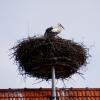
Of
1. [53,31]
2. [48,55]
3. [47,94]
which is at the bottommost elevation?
[47,94]

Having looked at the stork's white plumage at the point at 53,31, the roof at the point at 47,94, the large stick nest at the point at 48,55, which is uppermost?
the stork's white plumage at the point at 53,31

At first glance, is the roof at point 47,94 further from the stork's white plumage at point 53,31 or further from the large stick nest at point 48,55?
the stork's white plumage at point 53,31

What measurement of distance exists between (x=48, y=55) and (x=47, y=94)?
108 cm

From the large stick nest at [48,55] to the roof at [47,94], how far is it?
1.56 ft

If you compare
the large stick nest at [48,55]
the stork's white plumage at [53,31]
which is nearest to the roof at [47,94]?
the large stick nest at [48,55]

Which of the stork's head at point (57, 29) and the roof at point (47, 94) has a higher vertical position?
the stork's head at point (57, 29)

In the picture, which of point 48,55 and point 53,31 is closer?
point 48,55

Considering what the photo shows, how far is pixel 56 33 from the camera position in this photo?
13.6 m

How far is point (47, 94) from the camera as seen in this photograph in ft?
42.5

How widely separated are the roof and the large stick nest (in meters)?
0.48

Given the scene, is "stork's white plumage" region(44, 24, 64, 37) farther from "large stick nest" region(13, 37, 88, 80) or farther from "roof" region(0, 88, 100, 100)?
"roof" region(0, 88, 100, 100)

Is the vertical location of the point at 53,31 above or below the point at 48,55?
above

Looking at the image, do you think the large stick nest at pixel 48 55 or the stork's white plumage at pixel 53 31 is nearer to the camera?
the large stick nest at pixel 48 55

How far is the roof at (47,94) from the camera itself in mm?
12836
